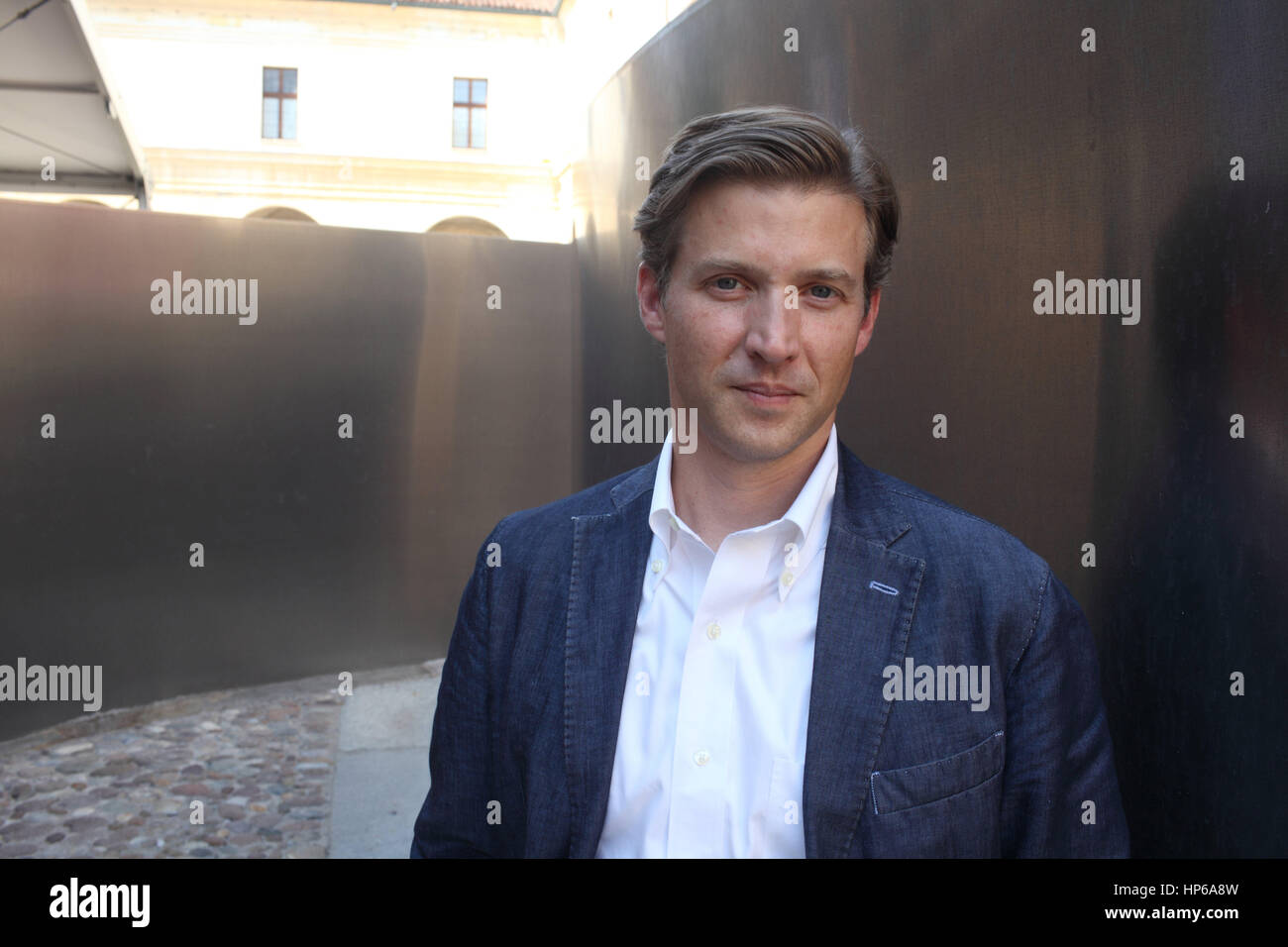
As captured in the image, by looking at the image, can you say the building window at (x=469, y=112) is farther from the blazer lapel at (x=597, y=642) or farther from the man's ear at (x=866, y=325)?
the blazer lapel at (x=597, y=642)

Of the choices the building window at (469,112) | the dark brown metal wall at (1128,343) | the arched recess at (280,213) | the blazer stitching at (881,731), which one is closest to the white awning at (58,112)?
the dark brown metal wall at (1128,343)

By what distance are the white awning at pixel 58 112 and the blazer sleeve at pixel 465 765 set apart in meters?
5.43

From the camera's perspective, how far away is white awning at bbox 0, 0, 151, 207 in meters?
5.68

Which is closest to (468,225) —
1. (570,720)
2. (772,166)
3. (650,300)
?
(650,300)

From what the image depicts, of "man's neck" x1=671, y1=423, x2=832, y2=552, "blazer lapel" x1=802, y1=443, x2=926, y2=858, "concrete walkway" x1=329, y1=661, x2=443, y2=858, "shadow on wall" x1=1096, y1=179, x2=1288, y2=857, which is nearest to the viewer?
"blazer lapel" x1=802, y1=443, x2=926, y2=858

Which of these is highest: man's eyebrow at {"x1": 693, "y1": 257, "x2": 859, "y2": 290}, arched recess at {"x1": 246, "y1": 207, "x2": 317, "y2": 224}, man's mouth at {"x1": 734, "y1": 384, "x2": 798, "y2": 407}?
arched recess at {"x1": 246, "y1": 207, "x2": 317, "y2": 224}

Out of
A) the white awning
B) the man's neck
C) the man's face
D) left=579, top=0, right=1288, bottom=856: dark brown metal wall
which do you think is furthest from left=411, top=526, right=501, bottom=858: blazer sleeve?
the white awning

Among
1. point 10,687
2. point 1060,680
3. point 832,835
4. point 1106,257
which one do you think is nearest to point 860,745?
point 832,835

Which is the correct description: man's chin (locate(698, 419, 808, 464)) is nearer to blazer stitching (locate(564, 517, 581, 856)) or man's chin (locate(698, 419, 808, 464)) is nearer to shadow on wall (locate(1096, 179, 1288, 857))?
blazer stitching (locate(564, 517, 581, 856))

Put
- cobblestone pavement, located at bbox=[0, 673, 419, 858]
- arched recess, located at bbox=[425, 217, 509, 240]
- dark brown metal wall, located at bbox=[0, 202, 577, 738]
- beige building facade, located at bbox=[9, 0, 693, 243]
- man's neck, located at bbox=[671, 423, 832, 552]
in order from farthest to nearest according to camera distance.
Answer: arched recess, located at bbox=[425, 217, 509, 240] < beige building facade, located at bbox=[9, 0, 693, 243] < dark brown metal wall, located at bbox=[0, 202, 577, 738] < cobblestone pavement, located at bbox=[0, 673, 419, 858] < man's neck, located at bbox=[671, 423, 832, 552]

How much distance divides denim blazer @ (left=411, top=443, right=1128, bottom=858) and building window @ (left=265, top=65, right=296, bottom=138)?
2061 centimetres

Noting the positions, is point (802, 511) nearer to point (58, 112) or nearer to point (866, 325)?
point (866, 325)
